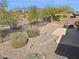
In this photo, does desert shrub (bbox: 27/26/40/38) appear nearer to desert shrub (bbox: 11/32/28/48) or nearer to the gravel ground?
the gravel ground

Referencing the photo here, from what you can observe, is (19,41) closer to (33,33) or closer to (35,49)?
(35,49)

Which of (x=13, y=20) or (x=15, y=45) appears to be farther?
(x=13, y=20)

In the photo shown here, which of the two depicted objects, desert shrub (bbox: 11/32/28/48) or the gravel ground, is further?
desert shrub (bbox: 11/32/28/48)

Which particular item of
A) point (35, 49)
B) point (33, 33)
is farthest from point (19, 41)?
point (33, 33)

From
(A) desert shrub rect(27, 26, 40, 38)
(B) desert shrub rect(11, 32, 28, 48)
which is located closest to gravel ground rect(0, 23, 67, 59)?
(B) desert shrub rect(11, 32, 28, 48)

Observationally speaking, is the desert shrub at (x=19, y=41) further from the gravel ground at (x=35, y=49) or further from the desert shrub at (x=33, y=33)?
the desert shrub at (x=33, y=33)

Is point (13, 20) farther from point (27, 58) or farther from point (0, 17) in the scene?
point (27, 58)

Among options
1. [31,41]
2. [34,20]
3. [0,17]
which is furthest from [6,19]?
[31,41]

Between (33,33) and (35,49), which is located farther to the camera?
(33,33)

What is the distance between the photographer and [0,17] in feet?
129

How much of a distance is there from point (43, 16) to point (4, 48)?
22.3m

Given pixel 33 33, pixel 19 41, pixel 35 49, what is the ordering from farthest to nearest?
pixel 33 33 < pixel 19 41 < pixel 35 49

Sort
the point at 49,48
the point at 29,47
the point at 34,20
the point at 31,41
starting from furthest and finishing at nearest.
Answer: the point at 34,20, the point at 31,41, the point at 29,47, the point at 49,48

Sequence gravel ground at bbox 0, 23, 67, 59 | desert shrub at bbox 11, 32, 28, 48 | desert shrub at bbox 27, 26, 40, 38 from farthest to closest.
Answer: desert shrub at bbox 27, 26, 40, 38, desert shrub at bbox 11, 32, 28, 48, gravel ground at bbox 0, 23, 67, 59
